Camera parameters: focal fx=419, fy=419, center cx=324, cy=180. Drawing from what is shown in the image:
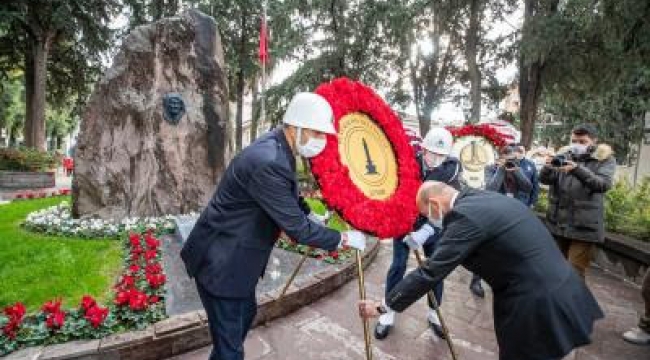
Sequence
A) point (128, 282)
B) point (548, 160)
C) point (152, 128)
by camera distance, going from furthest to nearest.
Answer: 1. point (152, 128)
2. point (548, 160)
3. point (128, 282)

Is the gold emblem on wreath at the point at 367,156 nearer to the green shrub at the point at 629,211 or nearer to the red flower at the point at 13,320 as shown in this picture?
the red flower at the point at 13,320

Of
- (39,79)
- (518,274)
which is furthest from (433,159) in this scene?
(39,79)

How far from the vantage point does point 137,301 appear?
3.81m

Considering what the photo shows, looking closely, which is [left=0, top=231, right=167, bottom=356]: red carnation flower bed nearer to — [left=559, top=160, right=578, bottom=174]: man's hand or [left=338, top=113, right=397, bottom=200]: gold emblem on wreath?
[left=338, top=113, right=397, bottom=200]: gold emblem on wreath

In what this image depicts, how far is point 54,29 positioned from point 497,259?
21.7 metres

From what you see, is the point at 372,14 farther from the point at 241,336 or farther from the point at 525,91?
the point at 241,336

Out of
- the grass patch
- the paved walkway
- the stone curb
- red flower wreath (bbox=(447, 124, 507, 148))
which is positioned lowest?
the paved walkway

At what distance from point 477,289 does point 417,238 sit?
278cm

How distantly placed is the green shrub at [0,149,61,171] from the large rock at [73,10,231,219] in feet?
40.0

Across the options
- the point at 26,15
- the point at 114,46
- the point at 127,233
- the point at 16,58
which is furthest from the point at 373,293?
the point at 16,58

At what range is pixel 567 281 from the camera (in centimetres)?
237

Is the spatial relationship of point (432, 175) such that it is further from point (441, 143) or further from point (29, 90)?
point (29, 90)

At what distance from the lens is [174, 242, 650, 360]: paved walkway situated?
3.97 metres

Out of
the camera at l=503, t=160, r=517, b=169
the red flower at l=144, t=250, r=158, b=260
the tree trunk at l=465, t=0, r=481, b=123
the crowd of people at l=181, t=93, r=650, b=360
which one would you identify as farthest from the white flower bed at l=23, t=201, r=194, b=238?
the tree trunk at l=465, t=0, r=481, b=123
